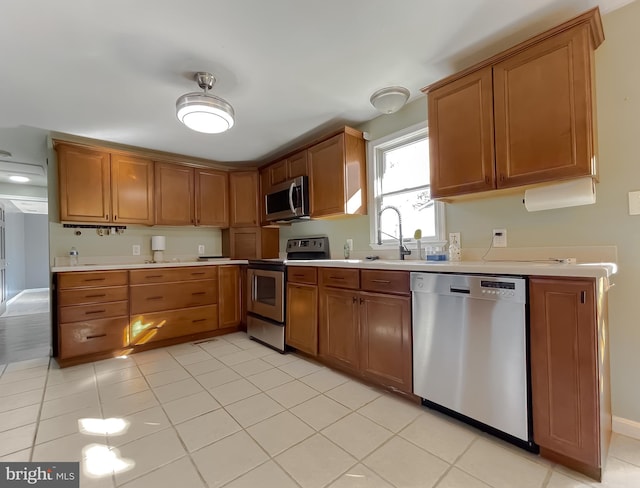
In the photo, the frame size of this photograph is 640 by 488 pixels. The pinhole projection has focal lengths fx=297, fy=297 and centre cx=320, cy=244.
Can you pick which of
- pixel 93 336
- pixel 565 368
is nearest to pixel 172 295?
pixel 93 336

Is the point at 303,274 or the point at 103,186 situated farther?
the point at 103,186

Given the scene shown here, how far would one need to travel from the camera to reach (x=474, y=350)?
5.30ft

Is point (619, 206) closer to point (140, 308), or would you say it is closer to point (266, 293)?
point (266, 293)

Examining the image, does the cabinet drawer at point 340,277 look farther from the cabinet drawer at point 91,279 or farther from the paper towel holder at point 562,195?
the cabinet drawer at point 91,279

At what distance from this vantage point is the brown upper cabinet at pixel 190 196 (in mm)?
3631

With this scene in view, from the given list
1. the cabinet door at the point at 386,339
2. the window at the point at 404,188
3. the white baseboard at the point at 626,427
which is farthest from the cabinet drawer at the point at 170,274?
the white baseboard at the point at 626,427

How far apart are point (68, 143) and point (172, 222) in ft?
4.08

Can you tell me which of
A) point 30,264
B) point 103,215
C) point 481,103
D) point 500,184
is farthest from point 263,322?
point 30,264

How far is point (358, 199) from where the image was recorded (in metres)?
2.97

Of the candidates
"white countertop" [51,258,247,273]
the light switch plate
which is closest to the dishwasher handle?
the light switch plate

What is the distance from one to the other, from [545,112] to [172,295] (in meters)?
3.61

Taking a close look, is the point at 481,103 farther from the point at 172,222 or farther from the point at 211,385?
the point at 172,222

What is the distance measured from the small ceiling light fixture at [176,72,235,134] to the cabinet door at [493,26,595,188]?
72.4 inches

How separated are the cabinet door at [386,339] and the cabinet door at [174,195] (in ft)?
8.74
